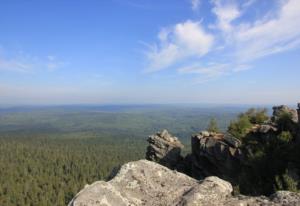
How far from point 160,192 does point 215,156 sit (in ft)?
96.4

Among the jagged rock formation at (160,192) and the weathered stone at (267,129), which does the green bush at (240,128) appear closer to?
the weathered stone at (267,129)

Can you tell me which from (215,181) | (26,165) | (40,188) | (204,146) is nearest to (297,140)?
(204,146)

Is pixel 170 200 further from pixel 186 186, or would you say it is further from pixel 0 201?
pixel 0 201

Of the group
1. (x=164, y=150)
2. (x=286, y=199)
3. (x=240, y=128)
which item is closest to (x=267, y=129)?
(x=240, y=128)

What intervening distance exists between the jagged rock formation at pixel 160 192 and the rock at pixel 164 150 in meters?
35.6

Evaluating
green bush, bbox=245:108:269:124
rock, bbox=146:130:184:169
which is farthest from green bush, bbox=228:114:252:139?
rock, bbox=146:130:184:169

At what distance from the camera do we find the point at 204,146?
125 feet

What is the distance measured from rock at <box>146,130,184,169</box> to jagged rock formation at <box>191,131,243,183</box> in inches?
223

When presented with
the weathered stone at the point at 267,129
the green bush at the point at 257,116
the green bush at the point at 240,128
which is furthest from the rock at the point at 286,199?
the green bush at the point at 257,116

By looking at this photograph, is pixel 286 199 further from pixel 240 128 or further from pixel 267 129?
pixel 240 128

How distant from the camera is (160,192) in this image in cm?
813

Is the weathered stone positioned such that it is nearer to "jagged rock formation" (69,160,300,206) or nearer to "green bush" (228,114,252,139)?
"green bush" (228,114,252,139)

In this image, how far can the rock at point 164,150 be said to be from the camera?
45.5 m

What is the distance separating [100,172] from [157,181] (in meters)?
177
